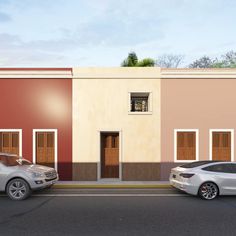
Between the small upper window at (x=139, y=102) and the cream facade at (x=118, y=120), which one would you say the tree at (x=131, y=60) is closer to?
the small upper window at (x=139, y=102)

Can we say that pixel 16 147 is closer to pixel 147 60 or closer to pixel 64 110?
pixel 64 110

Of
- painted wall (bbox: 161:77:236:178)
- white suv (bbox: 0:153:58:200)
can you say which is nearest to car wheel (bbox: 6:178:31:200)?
white suv (bbox: 0:153:58:200)

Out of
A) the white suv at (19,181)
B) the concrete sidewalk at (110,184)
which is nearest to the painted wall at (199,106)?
the concrete sidewalk at (110,184)

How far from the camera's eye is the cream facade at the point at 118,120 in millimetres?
13867

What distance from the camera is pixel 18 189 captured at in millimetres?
9758

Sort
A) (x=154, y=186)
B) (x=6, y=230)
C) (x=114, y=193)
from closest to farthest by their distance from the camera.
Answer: (x=6, y=230), (x=114, y=193), (x=154, y=186)

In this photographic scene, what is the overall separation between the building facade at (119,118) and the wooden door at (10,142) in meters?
0.05

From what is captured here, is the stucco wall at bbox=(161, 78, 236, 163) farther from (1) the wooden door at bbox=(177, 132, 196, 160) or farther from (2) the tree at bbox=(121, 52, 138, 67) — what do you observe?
(2) the tree at bbox=(121, 52, 138, 67)

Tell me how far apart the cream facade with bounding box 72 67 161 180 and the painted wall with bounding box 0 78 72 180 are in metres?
0.40

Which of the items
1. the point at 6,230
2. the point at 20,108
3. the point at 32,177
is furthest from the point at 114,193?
the point at 20,108

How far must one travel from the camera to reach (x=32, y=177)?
9758 mm

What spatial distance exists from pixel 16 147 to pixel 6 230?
8003 millimetres

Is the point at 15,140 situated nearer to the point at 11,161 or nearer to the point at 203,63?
the point at 11,161

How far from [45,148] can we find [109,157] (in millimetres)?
3196
